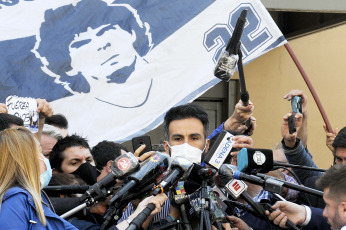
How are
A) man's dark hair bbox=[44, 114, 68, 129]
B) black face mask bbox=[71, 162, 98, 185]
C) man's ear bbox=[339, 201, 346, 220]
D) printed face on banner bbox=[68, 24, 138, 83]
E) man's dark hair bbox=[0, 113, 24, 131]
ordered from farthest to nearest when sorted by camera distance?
1. printed face on banner bbox=[68, 24, 138, 83]
2. man's dark hair bbox=[44, 114, 68, 129]
3. black face mask bbox=[71, 162, 98, 185]
4. man's dark hair bbox=[0, 113, 24, 131]
5. man's ear bbox=[339, 201, 346, 220]

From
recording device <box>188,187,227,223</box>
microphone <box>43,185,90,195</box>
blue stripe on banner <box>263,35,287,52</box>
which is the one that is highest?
blue stripe on banner <box>263,35,287,52</box>

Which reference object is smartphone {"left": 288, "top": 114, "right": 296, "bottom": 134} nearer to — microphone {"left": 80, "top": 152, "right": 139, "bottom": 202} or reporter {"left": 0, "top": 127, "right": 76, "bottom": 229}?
microphone {"left": 80, "top": 152, "right": 139, "bottom": 202}

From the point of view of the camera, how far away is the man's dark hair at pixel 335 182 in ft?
11.5

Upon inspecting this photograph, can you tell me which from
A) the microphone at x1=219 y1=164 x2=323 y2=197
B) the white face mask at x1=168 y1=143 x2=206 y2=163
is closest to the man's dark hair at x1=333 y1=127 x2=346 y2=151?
the white face mask at x1=168 y1=143 x2=206 y2=163

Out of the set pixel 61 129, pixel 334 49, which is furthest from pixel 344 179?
pixel 334 49

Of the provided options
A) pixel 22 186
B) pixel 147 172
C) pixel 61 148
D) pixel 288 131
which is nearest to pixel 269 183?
pixel 147 172

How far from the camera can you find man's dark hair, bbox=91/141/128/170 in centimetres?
528

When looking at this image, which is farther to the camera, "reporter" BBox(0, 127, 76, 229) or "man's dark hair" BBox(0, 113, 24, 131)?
"man's dark hair" BBox(0, 113, 24, 131)

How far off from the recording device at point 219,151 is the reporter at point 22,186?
34.9 inches

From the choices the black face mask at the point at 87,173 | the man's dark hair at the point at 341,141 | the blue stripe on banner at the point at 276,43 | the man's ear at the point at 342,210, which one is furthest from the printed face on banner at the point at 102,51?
the man's ear at the point at 342,210

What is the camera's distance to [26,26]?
6160mm

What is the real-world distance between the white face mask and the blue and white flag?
178 centimetres

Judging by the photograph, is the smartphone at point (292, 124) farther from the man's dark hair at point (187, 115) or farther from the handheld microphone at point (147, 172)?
the handheld microphone at point (147, 172)

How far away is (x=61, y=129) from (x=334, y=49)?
4.58m
